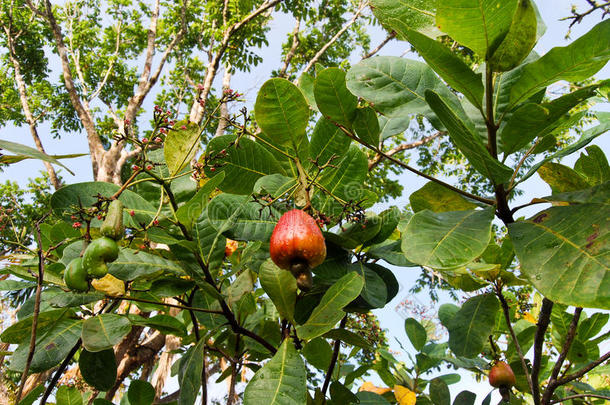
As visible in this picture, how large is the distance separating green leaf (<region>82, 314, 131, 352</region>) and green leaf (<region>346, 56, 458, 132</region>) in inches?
26.8

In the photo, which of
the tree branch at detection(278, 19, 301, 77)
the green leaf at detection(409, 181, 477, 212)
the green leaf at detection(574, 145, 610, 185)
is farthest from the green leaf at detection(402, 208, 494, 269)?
the tree branch at detection(278, 19, 301, 77)

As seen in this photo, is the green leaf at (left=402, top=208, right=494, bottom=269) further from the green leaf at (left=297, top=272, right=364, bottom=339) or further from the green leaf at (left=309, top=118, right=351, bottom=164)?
the green leaf at (left=309, top=118, right=351, bottom=164)

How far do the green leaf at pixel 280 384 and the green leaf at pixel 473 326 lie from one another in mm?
570

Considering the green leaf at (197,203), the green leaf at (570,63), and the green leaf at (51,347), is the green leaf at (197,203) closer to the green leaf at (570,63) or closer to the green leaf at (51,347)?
the green leaf at (51,347)

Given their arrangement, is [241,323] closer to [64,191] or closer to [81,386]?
[64,191]

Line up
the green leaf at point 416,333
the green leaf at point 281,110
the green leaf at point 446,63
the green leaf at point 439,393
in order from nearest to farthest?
the green leaf at point 446,63, the green leaf at point 281,110, the green leaf at point 439,393, the green leaf at point 416,333

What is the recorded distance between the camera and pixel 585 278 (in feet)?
1.67

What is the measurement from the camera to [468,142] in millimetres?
595

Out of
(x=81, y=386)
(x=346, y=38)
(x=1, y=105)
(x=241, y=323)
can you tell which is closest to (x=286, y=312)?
(x=241, y=323)

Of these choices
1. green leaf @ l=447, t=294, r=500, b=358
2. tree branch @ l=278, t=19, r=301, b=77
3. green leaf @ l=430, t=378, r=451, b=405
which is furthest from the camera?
tree branch @ l=278, t=19, r=301, b=77

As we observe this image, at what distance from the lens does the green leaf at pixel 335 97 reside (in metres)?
0.76

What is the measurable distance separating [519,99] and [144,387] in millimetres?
1117

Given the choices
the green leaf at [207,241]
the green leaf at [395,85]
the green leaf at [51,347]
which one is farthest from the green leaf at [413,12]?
the green leaf at [51,347]

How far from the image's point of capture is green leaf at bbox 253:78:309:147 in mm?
729
